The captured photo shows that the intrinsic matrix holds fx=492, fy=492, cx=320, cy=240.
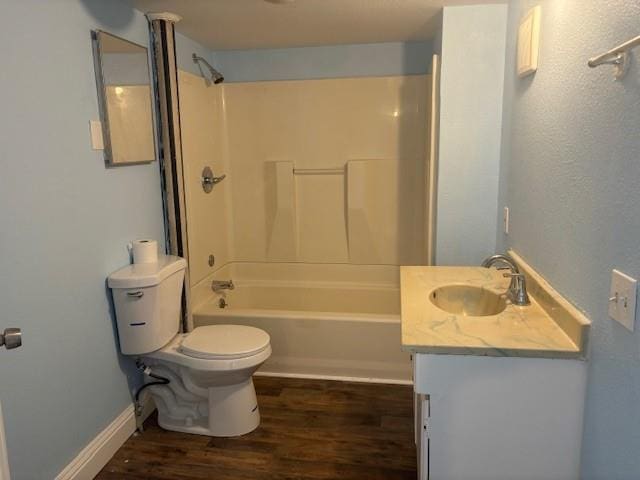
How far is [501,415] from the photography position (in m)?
1.42

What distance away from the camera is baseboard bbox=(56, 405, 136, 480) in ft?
6.41

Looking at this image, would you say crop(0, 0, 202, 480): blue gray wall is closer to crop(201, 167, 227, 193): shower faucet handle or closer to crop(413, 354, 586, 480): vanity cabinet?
crop(201, 167, 227, 193): shower faucet handle

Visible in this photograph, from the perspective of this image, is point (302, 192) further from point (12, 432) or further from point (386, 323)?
point (12, 432)

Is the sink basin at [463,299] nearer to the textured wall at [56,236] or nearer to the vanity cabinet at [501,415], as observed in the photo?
the vanity cabinet at [501,415]

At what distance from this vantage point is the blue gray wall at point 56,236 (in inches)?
64.6

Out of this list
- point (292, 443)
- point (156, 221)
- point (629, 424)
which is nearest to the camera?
point (629, 424)

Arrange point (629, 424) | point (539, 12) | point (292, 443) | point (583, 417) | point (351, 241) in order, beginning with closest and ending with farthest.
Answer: point (629, 424)
point (583, 417)
point (539, 12)
point (292, 443)
point (351, 241)

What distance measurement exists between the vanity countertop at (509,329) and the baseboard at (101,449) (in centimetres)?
145

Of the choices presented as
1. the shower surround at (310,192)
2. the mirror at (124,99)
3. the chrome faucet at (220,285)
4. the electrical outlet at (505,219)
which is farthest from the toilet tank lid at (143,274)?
the electrical outlet at (505,219)

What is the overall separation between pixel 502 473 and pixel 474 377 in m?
0.31

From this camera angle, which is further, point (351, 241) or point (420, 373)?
point (351, 241)

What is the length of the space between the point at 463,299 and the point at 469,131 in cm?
91

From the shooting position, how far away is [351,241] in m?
3.55

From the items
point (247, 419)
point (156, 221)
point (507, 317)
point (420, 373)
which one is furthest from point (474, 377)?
point (156, 221)
